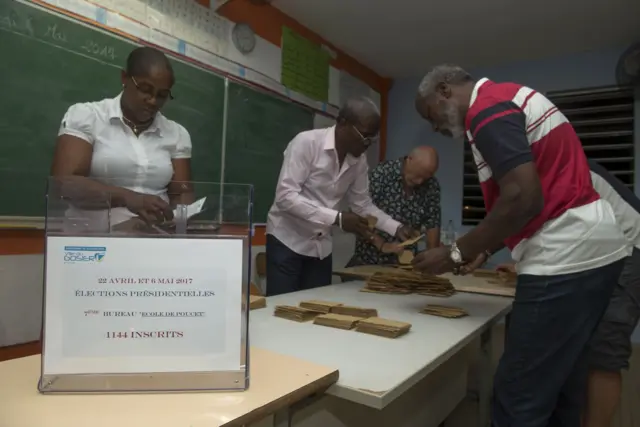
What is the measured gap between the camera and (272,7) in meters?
3.43

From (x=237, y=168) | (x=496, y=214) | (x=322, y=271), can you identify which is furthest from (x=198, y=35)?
(x=496, y=214)

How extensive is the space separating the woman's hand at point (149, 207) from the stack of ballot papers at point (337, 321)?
0.65m

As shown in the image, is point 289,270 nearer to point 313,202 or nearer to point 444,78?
point 313,202

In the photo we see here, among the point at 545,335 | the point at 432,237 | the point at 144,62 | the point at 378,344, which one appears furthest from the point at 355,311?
the point at 432,237

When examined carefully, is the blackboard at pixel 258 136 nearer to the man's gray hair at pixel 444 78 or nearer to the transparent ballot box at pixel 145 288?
the man's gray hair at pixel 444 78

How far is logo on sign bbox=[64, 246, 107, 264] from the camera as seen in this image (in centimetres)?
75

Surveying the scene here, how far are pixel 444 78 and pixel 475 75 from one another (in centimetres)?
359

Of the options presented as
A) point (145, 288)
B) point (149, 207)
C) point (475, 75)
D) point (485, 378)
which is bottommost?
point (485, 378)

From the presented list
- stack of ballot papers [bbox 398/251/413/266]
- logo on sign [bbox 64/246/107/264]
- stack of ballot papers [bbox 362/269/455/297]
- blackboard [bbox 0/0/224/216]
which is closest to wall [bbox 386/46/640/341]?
stack of ballot papers [bbox 398/251/413/266]

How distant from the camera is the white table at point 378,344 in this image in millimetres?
871

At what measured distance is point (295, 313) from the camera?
54.3 inches

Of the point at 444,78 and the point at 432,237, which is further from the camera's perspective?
the point at 432,237

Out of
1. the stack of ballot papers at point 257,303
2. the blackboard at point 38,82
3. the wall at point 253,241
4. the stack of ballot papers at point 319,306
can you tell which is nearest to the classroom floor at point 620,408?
the stack of ballot papers at point 319,306

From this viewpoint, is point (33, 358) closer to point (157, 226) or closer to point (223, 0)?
point (157, 226)
